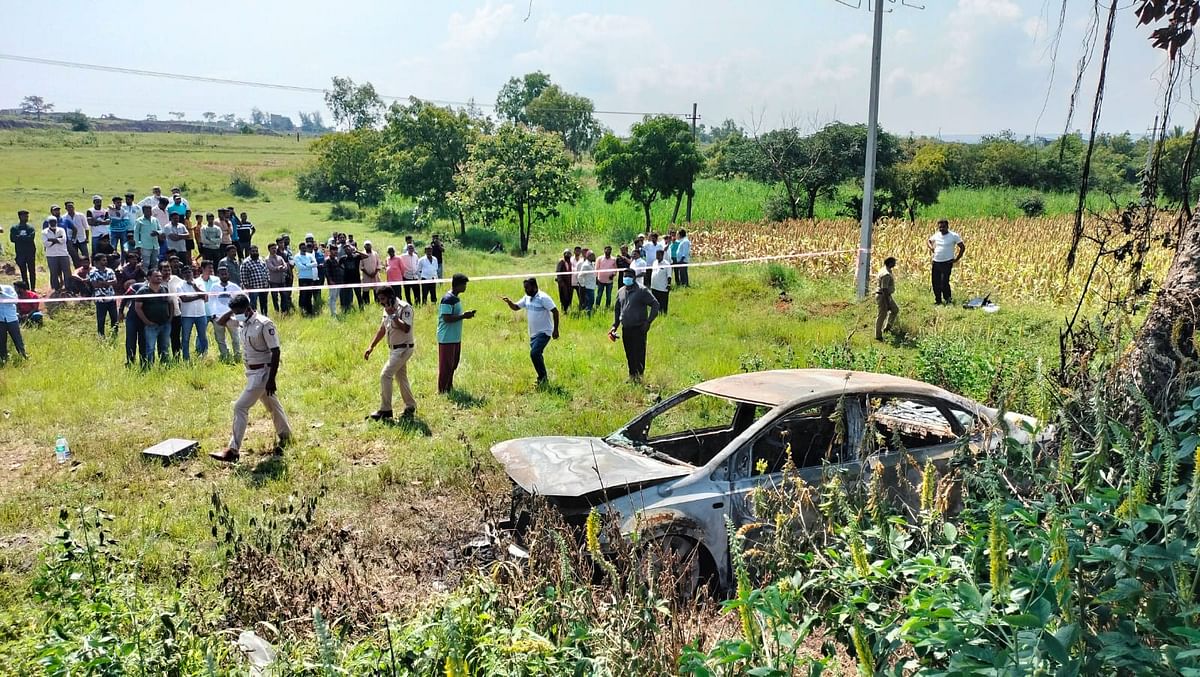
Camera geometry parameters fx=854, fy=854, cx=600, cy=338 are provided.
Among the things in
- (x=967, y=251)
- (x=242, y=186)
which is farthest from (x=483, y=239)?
(x=242, y=186)

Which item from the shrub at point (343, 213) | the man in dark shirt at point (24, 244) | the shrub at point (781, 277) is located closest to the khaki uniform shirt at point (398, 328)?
the shrub at point (781, 277)

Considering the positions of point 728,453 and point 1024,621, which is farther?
point 728,453

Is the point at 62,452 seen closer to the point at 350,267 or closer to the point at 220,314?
the point at 220,314

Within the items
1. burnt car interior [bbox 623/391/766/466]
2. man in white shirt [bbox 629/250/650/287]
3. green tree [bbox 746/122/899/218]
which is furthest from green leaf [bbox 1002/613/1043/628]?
green tree [bbox 746/122/899/218]

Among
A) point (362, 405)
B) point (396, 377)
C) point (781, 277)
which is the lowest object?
point (362, 405)

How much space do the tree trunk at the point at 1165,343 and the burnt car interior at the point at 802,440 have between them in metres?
1.91

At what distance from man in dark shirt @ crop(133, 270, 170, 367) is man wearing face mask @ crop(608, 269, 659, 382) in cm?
628

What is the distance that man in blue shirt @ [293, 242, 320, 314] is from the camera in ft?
53.5

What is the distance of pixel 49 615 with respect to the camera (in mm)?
4293

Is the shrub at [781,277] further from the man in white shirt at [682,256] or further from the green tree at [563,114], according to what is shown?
the green tree at [563,114]

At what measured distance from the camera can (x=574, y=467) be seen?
5672 mm

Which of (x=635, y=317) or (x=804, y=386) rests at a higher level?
(x=804, y=386)

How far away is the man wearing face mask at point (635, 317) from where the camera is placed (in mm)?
10695

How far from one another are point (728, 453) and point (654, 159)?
934 inches
